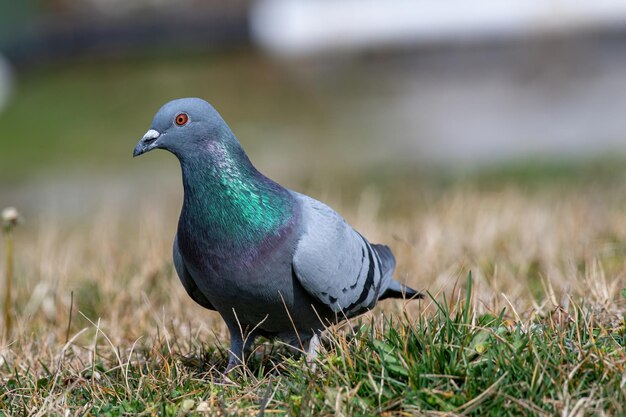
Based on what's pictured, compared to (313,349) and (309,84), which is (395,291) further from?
(309,84)

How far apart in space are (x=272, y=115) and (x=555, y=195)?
11.7 m

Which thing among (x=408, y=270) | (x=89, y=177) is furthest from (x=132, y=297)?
(x=89, y=177)

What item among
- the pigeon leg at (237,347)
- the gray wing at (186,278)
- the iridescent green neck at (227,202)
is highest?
the iridescent green neck at (227,202)

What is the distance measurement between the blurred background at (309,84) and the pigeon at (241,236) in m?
7.79

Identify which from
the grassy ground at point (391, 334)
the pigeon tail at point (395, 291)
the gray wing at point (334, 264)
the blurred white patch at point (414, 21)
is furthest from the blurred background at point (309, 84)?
the gray wing at point (334, 264)

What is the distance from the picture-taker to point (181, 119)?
10.8 feet

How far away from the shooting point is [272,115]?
18328 mm

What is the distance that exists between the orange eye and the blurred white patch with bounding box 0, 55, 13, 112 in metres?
18.2

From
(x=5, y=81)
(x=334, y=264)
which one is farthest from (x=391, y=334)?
(x=5, y=81)

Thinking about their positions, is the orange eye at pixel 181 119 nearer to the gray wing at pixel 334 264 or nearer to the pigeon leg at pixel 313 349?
the gray wing at pixel 334 264

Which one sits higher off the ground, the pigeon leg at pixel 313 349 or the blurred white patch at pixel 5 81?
the blurred white patch at pixel 5 81

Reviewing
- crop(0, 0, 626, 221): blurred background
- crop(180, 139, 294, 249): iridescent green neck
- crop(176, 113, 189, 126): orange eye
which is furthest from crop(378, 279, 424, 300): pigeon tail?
crop(0, 0, 626, 221): blurred background

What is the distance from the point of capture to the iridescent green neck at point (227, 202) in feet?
10.7

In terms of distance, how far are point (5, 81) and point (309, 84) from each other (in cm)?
803
